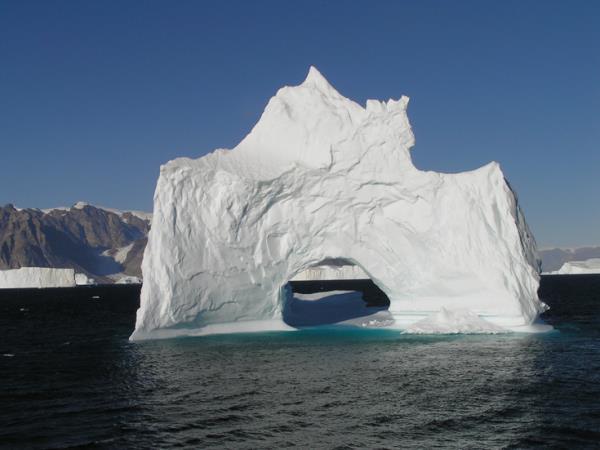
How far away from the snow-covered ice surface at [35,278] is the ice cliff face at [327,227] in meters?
129

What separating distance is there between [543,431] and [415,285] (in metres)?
19.0

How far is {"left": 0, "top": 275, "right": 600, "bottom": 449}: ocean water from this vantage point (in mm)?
14906

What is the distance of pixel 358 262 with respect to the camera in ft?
117

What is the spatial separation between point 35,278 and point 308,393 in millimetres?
145760

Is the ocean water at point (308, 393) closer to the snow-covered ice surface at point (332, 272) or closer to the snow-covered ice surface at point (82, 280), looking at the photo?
the snow-covered ice surface at point (332, 272)

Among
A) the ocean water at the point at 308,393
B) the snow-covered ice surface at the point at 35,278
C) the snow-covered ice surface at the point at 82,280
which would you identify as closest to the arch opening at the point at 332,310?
the ocean water at the point at 308,393

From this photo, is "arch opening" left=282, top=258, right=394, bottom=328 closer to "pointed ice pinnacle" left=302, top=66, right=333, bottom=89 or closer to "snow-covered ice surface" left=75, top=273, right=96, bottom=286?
"pointed ice pinnacle" left=302, top=66, right=333, bottom=89

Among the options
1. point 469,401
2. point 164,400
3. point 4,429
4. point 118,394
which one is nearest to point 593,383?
point 469,401

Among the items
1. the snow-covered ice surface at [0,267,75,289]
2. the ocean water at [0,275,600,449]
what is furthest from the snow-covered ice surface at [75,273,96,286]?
the ocean water at [0,275,600,449]

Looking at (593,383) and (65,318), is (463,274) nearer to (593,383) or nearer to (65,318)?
(593,383)

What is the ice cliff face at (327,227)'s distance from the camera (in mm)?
31672

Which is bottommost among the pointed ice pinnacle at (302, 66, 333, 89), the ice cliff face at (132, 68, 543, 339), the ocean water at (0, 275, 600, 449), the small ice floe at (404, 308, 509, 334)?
the ocean water at (0, 275, 600, 449)

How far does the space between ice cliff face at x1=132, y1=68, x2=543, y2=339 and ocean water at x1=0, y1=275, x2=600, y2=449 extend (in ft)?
9.63

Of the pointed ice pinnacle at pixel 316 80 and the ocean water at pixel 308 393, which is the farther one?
the pointed ice pinnacle at pixel 316 80
